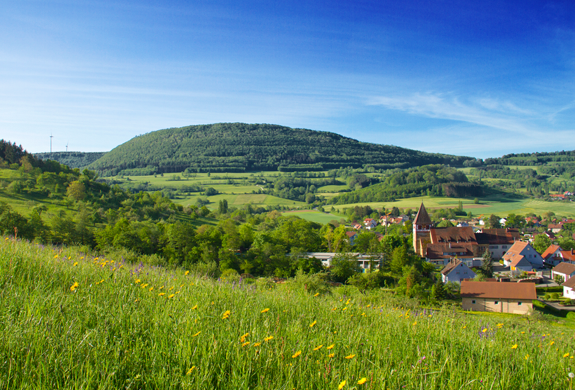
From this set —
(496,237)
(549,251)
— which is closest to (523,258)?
(549,251)

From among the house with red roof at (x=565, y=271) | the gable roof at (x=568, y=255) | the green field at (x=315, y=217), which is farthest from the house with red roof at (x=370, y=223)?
the house with red roof at (x=565, y=271)

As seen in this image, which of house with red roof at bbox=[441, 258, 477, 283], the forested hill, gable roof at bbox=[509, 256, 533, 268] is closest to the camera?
house with red roof at bbox=[441, 258, 477, 283]

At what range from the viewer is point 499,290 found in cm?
2725

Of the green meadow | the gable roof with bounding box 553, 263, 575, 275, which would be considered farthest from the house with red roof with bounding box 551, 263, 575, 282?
the green meadow

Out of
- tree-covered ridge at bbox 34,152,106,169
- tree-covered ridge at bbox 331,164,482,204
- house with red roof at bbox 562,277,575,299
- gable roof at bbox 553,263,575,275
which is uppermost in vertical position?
tree-covered ridge at bbox 34,152,106,169

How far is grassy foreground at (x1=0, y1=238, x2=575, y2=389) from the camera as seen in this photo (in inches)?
77.5

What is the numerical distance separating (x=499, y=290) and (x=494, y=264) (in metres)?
27.8

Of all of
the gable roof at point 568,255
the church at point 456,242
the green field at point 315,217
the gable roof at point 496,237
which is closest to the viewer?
the gable roof at point 568,255

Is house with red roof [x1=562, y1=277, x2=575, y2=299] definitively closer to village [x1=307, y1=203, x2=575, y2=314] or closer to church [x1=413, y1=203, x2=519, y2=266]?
village [x1=307, y1=203, x2=575, y2=314]

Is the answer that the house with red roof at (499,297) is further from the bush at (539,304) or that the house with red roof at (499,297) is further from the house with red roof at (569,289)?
the house with red roof at (569,289)

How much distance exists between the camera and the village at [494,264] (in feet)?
89.1

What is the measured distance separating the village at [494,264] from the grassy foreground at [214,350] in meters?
27.6

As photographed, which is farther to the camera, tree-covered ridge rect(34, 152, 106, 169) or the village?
tree-covered ridge rect(34, 152, 106, 169)

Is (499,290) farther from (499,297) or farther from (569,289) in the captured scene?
(569,289)
